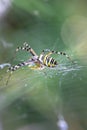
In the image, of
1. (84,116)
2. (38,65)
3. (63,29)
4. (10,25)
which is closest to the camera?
(84,116)

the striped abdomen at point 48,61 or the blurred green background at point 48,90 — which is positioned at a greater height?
the striped abdomen at point 48,61

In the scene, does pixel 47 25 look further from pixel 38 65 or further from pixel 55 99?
pixel 55 99

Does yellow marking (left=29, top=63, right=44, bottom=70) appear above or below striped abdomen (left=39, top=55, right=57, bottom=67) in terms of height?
below

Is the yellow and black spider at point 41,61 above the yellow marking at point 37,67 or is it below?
above

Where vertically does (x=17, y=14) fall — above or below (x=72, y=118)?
above

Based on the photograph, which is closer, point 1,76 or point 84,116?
point 84,116

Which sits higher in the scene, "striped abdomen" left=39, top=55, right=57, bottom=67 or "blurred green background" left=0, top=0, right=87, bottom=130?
"striped abdomen" left=39, top=55, right=57, bottom=67

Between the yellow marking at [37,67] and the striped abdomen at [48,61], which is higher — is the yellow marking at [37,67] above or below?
below

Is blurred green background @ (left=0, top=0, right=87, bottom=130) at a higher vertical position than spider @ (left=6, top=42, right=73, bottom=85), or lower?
lower

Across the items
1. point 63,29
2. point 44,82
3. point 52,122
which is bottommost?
point 52,122

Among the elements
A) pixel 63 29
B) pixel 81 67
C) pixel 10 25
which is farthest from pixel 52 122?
pixel 10 25

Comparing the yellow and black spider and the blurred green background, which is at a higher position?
the yellow and black spider
